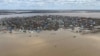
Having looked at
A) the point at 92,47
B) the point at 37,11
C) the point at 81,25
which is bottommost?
the point at 92,47

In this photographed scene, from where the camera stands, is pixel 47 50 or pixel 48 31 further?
pixel 48 31

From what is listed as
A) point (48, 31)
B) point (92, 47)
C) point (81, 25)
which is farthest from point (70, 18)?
point (92, 47)

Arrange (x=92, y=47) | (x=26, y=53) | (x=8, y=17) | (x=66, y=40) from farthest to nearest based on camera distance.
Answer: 1. (x=8, y=17)
2. (x=66, y=40)
3. (x=92, y=47)
4. (x=26, y=53)

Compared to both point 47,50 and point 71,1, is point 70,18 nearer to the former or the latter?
point 71,1

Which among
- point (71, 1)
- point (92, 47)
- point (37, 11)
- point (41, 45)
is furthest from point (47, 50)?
point (71, 1)

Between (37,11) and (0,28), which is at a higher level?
(37,11)

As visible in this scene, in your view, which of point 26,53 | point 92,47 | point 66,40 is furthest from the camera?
point 66,40
